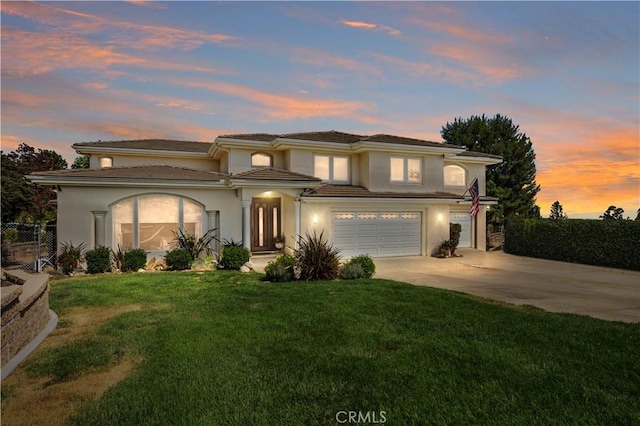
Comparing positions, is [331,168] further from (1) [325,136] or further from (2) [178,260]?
(2) [178,260]

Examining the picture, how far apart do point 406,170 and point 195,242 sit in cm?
1098

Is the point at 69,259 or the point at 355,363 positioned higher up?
the point at 69,259

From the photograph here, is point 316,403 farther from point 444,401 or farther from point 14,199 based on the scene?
point 14,199

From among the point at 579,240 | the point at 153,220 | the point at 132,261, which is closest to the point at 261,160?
the point at 153,220

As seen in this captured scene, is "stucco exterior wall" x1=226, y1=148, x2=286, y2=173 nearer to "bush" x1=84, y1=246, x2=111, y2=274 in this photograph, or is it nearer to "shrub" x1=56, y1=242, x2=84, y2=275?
"bush" x1=84, y1=246, x2=111, y2=274

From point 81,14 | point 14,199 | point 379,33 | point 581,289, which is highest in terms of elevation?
point 379,33

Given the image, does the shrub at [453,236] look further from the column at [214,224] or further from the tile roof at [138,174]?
the tile roof at [138,174]

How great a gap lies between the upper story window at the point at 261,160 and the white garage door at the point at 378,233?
4160mm

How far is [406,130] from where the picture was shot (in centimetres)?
2798

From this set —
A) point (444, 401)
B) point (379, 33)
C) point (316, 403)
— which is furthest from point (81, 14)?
point (444, 401)

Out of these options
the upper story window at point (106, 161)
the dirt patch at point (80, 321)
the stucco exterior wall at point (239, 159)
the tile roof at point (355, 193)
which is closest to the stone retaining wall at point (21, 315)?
the dirt patch at point (80, 321)

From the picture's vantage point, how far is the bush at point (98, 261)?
11.5m

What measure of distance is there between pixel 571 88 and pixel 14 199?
3420cm

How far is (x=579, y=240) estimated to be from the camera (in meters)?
16.7
